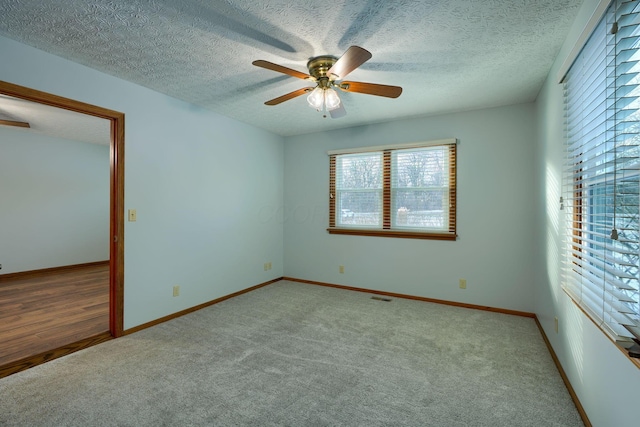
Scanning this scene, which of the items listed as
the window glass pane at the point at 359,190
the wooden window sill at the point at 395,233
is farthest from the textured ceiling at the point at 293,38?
the wooden window sill at the point at 395,233

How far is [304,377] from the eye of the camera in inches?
83.6

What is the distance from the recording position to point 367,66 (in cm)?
246

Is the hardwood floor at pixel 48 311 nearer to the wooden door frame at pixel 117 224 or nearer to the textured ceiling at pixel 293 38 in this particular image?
the wooden door frame at pixel 117 224

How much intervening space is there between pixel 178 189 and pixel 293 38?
2.09 m

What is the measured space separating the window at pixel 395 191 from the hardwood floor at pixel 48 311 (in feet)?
10.2

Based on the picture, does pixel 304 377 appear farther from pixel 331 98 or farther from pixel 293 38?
pixel 293 38

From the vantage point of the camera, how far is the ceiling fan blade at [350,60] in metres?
1.71

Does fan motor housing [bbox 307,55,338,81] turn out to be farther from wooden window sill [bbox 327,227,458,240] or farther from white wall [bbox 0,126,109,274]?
white wall [bbox 0,126,109,274]

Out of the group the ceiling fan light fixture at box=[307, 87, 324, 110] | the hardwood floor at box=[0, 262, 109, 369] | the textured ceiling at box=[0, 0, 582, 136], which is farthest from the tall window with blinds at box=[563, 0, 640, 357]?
the hardwood floor at box=[0, 262, 109, 369]

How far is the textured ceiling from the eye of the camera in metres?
1.75

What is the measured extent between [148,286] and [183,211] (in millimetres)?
858

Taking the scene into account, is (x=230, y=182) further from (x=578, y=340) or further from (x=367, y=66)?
(x=578, y=340)

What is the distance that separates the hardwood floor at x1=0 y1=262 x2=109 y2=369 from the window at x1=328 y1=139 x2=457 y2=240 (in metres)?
3.12

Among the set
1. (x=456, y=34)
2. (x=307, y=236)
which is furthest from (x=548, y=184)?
(x=307, y=236)
